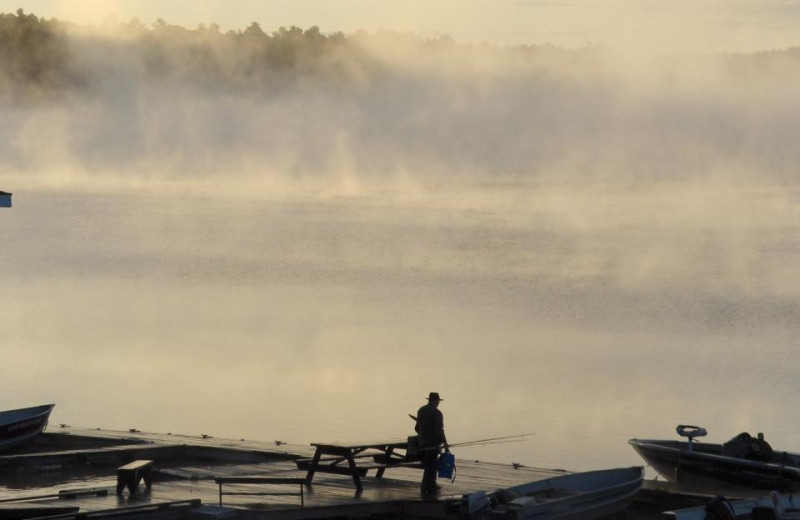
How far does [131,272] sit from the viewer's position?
81.8 metres

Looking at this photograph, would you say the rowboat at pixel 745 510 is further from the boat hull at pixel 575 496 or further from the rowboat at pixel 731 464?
the rowboat at pixel 731 464

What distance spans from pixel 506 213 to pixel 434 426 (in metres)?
110

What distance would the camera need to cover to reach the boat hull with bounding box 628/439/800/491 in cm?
Result: 2703

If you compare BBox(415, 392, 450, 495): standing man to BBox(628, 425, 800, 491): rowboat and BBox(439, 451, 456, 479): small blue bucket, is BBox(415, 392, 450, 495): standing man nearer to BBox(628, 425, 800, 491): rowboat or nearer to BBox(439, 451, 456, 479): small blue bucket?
BBox(439, 451, 456, 479): small blue bucket

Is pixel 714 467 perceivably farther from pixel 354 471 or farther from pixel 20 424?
pixel 20 424

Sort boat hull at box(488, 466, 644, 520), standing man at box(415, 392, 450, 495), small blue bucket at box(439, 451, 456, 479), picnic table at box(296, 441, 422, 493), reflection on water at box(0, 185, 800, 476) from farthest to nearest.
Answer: reflection on water at box(0, 185, 800, 476)
picnic table at box(296, 441, 422, 493)
small blue bucket at box(439, 451, 456, 479)
standing man at box(415, 392, 450, 495)
boat hull at box(488, 466, 644, 520)

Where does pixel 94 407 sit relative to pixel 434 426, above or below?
above

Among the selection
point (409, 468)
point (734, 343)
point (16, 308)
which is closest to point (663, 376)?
point (734, 343)

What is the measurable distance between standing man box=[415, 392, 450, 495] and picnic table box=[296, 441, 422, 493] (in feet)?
2.07

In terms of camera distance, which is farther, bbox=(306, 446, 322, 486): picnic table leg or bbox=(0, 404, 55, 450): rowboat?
bbox=(0, 404, 55, 450): rowboat

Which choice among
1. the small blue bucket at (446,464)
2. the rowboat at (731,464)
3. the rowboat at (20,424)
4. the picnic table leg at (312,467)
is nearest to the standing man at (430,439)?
A: the small blue bucket at (446,464)

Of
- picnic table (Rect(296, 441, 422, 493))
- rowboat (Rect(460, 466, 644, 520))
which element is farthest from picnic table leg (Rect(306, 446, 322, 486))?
rowboat (Rect(460, 466, 644, 520))

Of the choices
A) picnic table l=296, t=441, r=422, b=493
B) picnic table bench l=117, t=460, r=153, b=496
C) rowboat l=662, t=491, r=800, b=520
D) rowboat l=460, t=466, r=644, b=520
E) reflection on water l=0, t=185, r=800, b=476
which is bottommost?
rowboat l=662, t=491, r=800, b=520

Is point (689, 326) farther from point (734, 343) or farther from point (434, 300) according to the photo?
point (434, 300)
